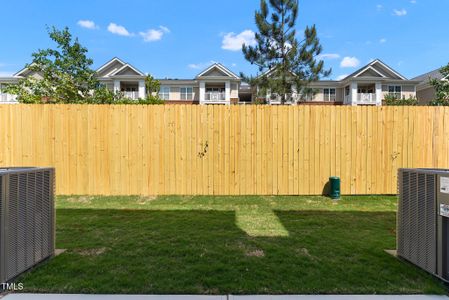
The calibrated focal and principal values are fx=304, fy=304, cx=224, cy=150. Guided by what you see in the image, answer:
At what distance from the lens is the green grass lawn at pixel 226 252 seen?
301 centimetres

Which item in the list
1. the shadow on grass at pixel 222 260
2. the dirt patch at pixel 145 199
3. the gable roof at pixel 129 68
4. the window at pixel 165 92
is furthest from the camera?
the window at pixel 165 92

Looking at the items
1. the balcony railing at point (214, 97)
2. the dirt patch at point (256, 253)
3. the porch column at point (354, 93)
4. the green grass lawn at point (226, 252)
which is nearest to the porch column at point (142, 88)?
the balcony railing at point (214, 97)

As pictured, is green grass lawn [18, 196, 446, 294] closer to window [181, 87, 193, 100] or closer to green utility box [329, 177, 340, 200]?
green utility box [329, 177, 340, 200]

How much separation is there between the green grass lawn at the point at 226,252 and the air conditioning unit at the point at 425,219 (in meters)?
0.17

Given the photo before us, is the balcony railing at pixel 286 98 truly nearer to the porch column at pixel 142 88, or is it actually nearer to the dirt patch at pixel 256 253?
the dirt patch at pixel 256 253

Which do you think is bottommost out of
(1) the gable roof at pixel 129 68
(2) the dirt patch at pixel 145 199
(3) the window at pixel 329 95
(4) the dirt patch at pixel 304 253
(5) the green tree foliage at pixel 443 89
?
(4) the dirt patch at pixel 304 253

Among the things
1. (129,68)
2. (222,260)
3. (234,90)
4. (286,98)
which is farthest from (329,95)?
(222,260)

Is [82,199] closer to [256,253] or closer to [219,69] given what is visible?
[256,253]

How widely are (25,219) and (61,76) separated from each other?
1333 cm

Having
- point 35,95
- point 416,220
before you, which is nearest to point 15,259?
point 416,220

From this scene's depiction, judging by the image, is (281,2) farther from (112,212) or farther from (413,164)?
(112,212)

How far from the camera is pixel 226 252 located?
388 cm

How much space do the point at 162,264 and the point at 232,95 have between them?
3289cm

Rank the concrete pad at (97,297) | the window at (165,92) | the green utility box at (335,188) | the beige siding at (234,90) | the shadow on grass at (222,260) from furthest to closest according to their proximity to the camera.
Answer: the window at (165,92) → the beige siding at (234,90) → the green utility box at (335,188) → the shadow on grass at (222,260) → the concrete pad at (97,297)
